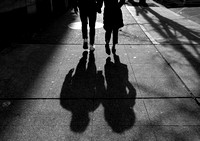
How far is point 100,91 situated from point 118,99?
432 millimetres

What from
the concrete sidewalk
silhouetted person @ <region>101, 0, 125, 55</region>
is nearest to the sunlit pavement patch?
the concrete sidewalk

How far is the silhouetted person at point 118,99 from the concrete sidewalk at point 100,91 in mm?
15

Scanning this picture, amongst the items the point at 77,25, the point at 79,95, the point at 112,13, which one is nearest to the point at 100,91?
the point at 79,95

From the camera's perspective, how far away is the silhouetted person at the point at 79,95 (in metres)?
3.40

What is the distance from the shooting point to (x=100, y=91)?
4.25m

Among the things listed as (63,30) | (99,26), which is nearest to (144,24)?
(99,26)

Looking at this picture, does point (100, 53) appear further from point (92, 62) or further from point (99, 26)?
point (99, 26)

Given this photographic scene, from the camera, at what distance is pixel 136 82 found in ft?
15.2

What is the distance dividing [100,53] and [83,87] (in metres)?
2.00

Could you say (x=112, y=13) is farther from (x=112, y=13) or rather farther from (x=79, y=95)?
(x=79, y=95)

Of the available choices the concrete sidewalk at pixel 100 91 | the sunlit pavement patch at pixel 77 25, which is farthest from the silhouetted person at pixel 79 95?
the sunlit pavement patch at pixel 77 25

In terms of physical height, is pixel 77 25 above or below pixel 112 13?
below

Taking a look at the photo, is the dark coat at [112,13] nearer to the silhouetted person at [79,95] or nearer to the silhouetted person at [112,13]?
the silhouetted person at [112,13]

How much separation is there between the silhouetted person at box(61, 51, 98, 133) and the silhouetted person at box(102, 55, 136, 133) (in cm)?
30
